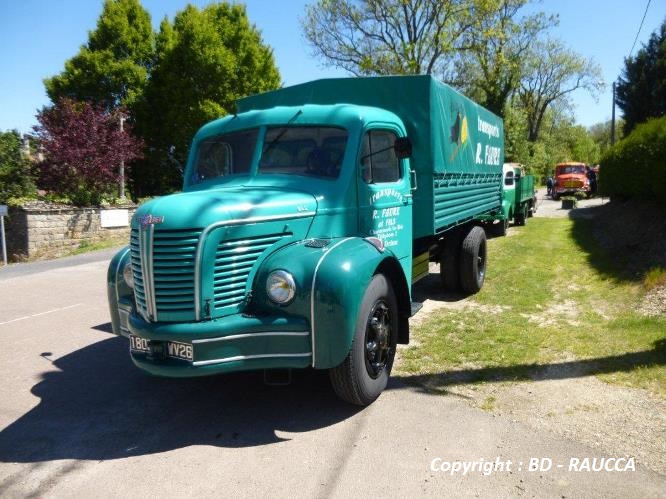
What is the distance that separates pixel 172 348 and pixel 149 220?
0.87m

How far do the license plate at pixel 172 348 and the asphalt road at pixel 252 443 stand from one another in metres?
0.63

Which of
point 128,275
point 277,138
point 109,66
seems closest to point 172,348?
point 128,275

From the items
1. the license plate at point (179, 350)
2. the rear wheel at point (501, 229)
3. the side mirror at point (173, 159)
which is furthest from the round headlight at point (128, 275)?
the side mirror at point (173, 159)

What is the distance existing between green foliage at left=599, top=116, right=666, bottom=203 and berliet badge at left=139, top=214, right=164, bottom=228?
31.6 ft

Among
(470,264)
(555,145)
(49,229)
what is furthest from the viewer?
(555,145)

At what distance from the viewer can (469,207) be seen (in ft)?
25.2

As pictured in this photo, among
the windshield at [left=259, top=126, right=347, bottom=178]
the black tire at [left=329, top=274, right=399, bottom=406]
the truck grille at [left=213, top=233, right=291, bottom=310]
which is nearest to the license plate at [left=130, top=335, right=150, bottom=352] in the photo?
the truck grille at [left=213, top=233, right=291, bottom=310]

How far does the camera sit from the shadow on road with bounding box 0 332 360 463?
3.56 m

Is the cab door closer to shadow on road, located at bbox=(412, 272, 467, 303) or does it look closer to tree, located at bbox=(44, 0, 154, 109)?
shadow on road, located at bbox=(412, 272, 467, 303)

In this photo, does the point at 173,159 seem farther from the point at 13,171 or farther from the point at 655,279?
the point at 655,279

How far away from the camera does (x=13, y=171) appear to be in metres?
14.5

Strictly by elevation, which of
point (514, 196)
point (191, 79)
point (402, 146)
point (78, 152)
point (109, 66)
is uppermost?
point (109, 66)

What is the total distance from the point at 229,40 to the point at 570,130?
159 feet

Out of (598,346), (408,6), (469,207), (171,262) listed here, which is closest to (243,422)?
(171,262)
